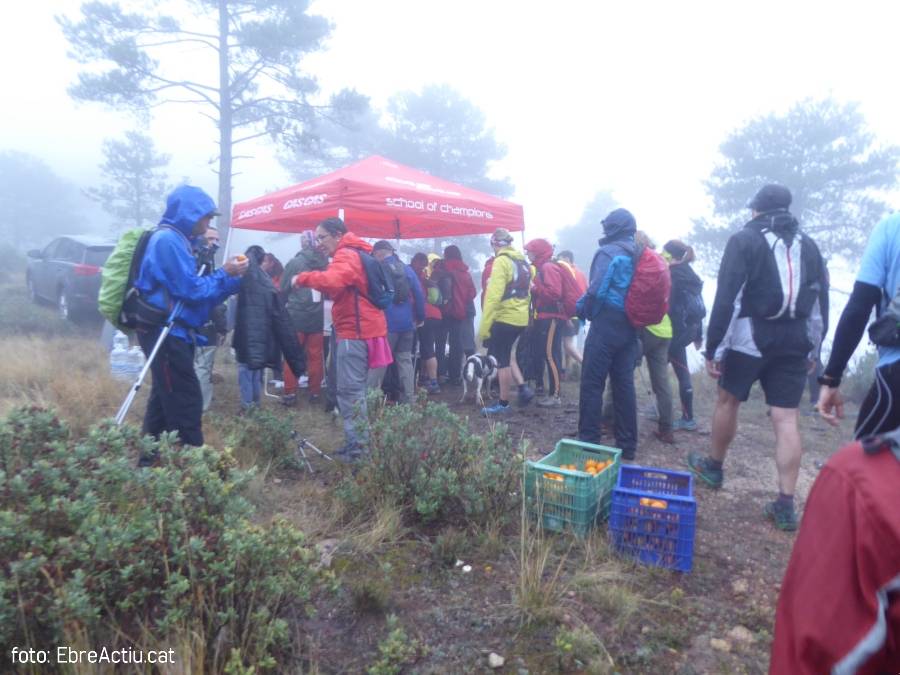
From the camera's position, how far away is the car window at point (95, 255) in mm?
11055

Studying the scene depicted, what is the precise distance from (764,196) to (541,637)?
299cm

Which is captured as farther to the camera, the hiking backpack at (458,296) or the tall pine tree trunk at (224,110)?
the tall pine tree trunk at (224,110)

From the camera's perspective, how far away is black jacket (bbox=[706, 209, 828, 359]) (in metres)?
3.80

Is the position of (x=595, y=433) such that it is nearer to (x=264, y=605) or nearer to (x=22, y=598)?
(x=264, y=605)

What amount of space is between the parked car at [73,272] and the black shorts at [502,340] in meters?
7.84

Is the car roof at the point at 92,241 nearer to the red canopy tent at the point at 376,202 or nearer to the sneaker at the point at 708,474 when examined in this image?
the red canopy tent at the point at 376,202

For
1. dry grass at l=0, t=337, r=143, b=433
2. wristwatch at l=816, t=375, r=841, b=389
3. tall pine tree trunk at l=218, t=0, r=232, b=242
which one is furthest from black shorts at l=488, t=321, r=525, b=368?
tall pine tree trunk at l=218, t=0, r=232, b=242

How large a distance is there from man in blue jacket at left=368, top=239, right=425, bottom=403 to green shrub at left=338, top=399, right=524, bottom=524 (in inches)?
99.3

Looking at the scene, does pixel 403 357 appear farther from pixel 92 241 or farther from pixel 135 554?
pixel 92 241

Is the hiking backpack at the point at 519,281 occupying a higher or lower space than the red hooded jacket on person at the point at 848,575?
higher

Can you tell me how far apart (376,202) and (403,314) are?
3.96ft

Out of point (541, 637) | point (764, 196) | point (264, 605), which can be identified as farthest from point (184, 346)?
point (764, 196)

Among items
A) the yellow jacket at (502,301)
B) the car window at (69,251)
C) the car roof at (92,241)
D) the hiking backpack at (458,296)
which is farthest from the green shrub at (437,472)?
the car window at (69,251)

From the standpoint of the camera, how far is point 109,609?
6.82 feet
